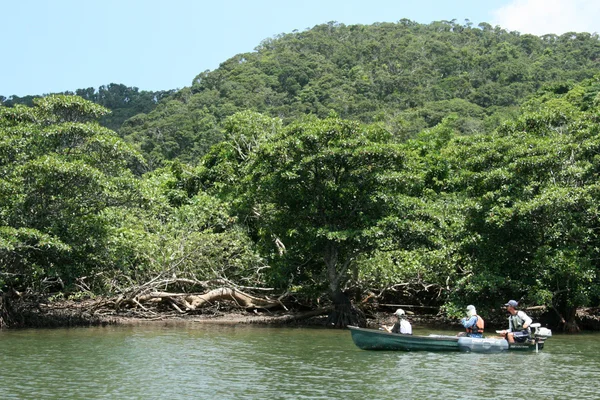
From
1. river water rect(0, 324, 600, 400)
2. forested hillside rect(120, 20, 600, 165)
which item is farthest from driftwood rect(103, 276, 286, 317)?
forested hillside rect(120, 20, 600, 165)

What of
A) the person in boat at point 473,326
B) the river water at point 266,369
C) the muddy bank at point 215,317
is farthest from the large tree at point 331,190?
the person in boat at point 473,326

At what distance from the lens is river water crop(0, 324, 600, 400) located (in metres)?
13.9

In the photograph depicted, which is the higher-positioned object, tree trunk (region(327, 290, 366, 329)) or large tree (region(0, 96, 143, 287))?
large tree (region(0, 96, 143, 287))

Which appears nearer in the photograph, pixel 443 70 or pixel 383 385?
pixel 383 385

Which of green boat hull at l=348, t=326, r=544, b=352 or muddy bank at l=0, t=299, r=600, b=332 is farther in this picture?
muddy bank at l=0, t=299, r=600, b=332

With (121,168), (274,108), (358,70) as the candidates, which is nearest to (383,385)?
(121,168)

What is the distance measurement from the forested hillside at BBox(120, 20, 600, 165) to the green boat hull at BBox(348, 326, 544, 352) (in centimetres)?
4973

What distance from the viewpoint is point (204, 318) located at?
28.9m

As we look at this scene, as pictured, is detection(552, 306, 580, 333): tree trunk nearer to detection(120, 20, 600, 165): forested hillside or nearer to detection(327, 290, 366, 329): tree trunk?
detection(327, 290, 366, 329): tree trunk

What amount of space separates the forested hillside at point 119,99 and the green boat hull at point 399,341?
271ft

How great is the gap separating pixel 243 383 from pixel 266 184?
11683mm

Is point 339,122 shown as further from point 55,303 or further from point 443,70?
point 443,70

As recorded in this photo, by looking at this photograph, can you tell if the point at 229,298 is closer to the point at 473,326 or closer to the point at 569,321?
the point at 473,326

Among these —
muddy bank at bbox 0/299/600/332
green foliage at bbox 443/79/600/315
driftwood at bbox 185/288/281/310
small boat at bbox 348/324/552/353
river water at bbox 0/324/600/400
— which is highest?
green foliage at bbox 443/79/600/315
